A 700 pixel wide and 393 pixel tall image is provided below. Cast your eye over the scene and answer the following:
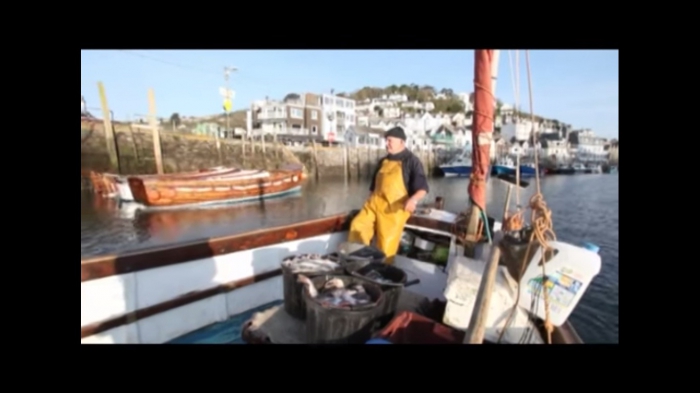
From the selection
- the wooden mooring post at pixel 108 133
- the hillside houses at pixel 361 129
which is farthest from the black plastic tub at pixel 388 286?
the hillside houses at pixel 361 129

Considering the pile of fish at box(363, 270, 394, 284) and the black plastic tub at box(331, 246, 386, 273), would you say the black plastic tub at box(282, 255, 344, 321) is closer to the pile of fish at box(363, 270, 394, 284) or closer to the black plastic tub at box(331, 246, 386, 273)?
the black plastic tub at box(331, 246, 386, 273)

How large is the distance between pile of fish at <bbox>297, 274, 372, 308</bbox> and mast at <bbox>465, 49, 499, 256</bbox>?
178 cm

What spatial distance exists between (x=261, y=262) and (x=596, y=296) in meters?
7.78

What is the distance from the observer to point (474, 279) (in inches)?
103

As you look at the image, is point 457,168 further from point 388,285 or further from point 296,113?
point 388,285

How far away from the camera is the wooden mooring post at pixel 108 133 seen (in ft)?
77.8

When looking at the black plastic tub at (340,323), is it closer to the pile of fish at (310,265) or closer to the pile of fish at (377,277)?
the pile of fish at (377,277)

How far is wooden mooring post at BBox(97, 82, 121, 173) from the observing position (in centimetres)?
2372

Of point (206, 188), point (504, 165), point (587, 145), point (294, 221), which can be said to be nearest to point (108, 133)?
point (206, 188)

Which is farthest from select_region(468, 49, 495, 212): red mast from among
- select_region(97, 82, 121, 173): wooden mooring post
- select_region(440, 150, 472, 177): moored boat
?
select_region(440, 150, 472, 177): moored boat

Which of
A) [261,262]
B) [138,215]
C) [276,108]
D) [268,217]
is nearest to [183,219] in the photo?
[138,215]

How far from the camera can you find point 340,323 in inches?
91.4

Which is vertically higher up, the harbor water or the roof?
the roof

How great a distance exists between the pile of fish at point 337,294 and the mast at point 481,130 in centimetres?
178
